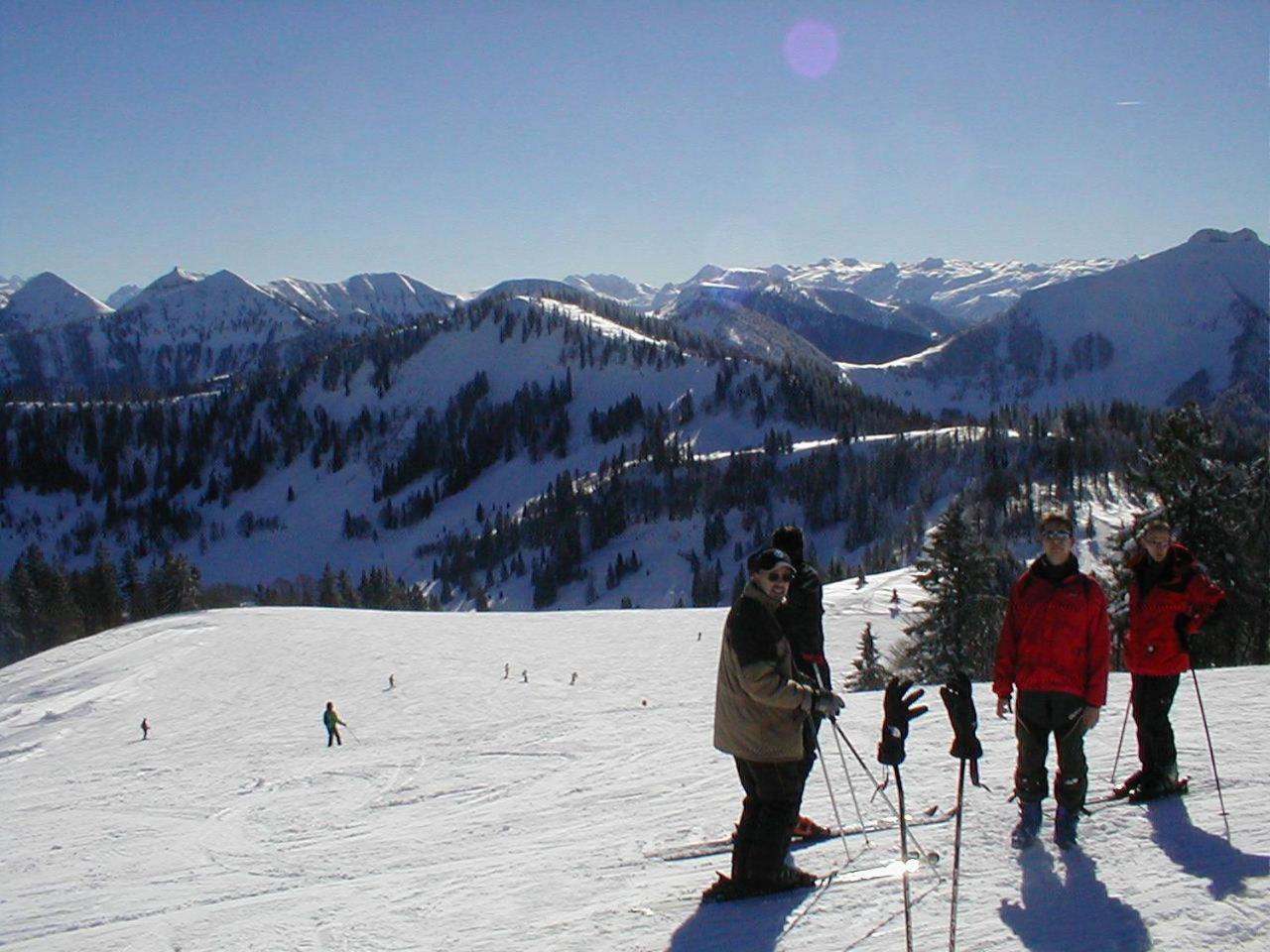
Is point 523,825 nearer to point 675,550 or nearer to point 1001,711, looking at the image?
point 1001,711

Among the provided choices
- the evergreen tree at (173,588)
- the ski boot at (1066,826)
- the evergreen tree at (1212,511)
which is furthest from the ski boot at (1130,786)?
the evergreen tree at (173,588)

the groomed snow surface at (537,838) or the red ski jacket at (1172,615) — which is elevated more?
the red ski jacket at (1172,615)

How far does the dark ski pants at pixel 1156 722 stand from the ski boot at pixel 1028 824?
58.1 inches

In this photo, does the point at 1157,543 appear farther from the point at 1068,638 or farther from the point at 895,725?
the point at 895,725

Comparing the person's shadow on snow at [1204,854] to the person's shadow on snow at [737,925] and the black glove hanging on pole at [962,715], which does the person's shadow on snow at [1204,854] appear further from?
the person's shadow on snow at [737,925]

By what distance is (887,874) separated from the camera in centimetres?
657

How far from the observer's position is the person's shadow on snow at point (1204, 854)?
6.11 meters

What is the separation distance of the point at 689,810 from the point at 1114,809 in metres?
4.17

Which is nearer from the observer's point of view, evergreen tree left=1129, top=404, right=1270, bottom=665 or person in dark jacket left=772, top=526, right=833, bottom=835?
person in dark jacket left=772, top=526, right=833, bottom=835

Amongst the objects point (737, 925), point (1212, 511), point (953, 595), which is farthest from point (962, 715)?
point (953, 595)

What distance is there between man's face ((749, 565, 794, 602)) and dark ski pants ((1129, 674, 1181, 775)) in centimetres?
409

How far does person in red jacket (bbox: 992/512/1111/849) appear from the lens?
661 centimetres

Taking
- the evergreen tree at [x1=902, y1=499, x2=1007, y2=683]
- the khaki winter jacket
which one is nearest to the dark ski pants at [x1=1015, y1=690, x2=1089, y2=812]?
the khaki winter jacket

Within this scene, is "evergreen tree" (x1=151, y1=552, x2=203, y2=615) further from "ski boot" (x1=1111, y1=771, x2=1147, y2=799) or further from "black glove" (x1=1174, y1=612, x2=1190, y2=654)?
"black glove" (x1=1174, y1=612, x2=1190, y2=654)
